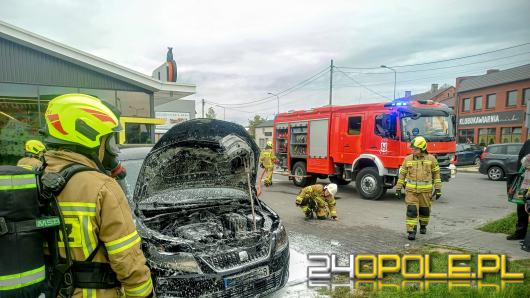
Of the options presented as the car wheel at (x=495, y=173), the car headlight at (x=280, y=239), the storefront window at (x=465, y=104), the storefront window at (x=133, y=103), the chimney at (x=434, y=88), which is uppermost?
the chimney at (x=434, y=88)

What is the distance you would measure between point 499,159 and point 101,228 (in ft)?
51.6

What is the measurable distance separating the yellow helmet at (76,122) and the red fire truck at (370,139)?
8.26 m

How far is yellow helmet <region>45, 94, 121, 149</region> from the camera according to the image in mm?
1710

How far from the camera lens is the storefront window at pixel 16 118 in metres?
9.48

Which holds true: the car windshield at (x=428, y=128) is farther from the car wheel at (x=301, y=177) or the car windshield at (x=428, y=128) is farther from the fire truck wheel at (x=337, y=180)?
the car wheel at (x=301, y=177)

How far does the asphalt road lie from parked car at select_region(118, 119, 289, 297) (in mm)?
1616

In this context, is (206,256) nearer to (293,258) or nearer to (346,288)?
(346,288)

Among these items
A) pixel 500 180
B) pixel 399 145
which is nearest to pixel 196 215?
pixel 399 145

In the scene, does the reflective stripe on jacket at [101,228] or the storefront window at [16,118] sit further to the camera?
the storefront window at [16,118]

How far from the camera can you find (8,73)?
9.28 metres

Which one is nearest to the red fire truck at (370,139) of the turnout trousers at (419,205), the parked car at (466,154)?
the turnout trousers at (419,205)

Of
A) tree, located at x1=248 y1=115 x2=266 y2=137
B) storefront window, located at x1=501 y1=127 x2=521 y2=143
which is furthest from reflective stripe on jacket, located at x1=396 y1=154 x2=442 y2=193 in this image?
tree, located at x1=248 y1=115 x2=266 y2=137

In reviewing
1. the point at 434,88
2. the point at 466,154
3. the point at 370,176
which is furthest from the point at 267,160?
the point at 434,88

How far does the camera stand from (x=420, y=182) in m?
5.66
